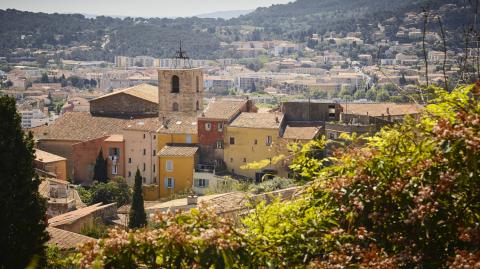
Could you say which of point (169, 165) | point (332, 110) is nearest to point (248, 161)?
point (169, 165)

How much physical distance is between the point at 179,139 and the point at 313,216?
26055 mm

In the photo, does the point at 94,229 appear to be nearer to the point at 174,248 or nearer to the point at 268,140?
the point at 268,140

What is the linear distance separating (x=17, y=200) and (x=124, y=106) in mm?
22588

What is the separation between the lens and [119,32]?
584ft

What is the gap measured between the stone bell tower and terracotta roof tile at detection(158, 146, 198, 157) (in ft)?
17.1

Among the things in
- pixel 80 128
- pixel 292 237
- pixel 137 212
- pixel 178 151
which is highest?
pixel 292 237

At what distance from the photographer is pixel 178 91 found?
34.1m

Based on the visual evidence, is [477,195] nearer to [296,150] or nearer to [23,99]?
[296,150]

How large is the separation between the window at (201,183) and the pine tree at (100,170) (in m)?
4.67


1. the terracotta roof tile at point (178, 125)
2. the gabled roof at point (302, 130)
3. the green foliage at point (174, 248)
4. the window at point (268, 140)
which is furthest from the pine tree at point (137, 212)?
the green foliage at point (174, 248)

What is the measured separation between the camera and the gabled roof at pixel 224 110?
28.7 meters

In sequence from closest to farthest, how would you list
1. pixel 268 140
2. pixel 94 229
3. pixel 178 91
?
pixel 94 229, pixel 268 140, pixel 178 91

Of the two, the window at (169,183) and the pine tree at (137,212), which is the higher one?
the pine tree at (137,212)

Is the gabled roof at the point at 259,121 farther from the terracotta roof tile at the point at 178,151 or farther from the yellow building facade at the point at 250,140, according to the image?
the terracotta roof tile at the point at 178,151
